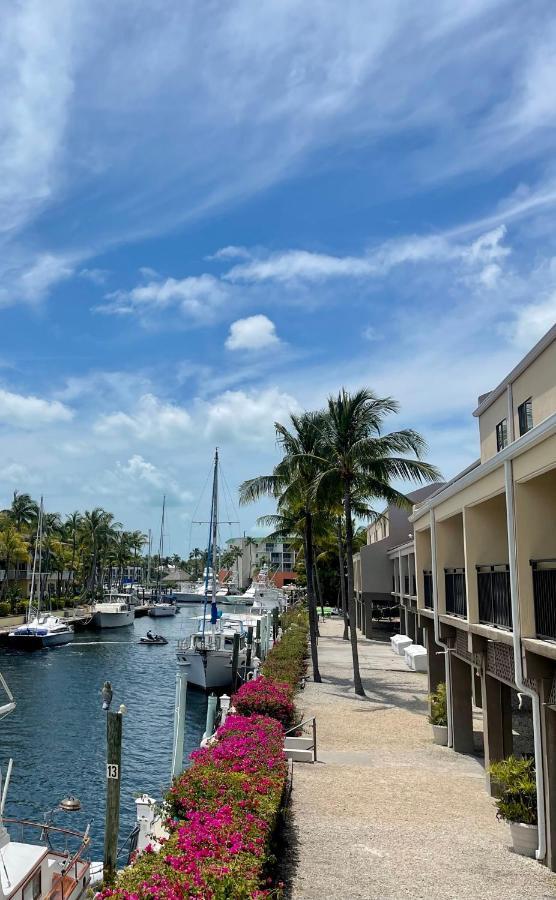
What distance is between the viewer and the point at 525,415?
17656mm

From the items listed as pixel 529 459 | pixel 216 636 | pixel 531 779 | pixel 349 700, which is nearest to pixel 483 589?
pixel 531 779

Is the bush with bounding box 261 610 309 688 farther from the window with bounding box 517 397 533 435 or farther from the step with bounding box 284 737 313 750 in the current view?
the window with bounding box 517 397 533 435

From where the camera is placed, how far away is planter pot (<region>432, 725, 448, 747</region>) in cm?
1939

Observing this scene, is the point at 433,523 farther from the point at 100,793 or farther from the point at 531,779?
the point at 100,793

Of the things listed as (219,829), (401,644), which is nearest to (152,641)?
(401,644)

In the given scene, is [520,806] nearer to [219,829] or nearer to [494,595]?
[494,595]

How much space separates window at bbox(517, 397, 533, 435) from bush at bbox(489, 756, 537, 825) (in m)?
8.10

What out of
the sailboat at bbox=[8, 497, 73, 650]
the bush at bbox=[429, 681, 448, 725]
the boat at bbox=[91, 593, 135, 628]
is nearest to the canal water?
the sailboat at bbox=[8, 497, 73, 650]

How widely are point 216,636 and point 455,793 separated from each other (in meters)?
24.9

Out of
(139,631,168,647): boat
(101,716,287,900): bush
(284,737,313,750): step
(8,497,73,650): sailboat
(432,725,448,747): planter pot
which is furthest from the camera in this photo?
(139,631,168,647): boat

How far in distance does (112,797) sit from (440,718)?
10.3 m

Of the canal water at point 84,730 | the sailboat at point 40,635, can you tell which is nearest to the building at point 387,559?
the canal water at point 84,730

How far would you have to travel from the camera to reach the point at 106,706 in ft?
49.7

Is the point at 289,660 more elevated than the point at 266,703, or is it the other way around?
the point at 266,703
